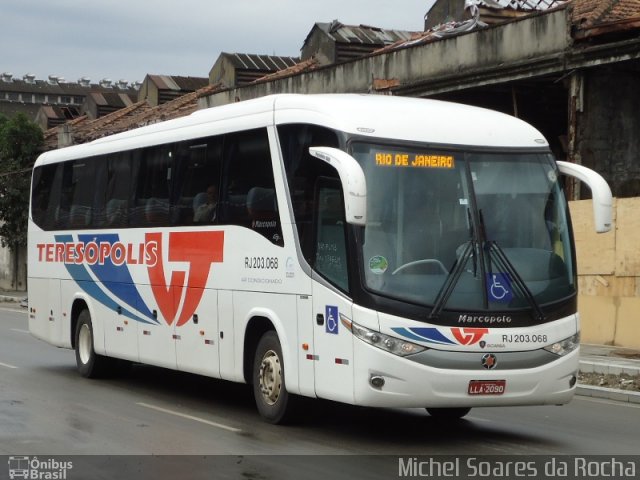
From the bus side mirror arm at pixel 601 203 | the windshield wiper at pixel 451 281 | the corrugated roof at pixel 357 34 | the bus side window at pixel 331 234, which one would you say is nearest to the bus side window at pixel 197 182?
the bus side window at pixel 331 234

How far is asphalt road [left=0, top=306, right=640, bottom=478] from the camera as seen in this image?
10.6m

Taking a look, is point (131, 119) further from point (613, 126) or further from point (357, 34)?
point (613, 126)

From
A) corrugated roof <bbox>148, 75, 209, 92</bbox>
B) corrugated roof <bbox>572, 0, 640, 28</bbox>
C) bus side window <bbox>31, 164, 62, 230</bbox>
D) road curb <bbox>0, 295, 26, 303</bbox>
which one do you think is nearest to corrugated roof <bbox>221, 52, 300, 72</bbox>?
corrugated roof <bbox>148, 75, 209, 92</bbox>

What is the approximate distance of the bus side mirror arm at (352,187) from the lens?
9.98m

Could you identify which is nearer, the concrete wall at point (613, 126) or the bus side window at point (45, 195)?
the bus side window at point (45, 195)

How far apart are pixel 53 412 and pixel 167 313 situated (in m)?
2.14

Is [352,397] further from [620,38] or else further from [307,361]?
[620,38]

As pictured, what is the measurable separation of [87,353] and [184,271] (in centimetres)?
367

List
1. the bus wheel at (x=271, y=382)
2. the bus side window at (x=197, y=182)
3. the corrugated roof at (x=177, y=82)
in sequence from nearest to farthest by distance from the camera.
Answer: the bus wheel at (x=271, y=382)
the bus side window at (x=197, y=182)
the corrugated roof at (x=177, y=82)

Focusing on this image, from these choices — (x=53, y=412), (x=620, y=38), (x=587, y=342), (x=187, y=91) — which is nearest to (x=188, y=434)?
(x=53, y=412)

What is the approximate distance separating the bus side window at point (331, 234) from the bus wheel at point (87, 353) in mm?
6576

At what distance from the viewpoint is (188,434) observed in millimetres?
11469

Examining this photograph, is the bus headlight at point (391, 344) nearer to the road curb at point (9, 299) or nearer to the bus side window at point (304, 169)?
the bus side window at point (304, 169)

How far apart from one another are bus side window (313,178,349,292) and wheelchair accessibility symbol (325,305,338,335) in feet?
0.81
